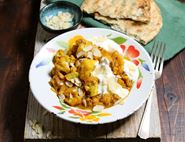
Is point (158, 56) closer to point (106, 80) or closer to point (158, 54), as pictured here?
point (158, 54)

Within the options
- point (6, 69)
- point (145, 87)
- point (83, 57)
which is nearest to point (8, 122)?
point (6, 69)

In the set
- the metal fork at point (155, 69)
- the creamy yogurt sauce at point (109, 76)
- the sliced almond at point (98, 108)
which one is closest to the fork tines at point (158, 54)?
the metal fork at point (155, 69)

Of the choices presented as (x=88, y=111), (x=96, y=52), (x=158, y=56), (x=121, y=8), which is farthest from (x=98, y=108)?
(x=121, y=8)

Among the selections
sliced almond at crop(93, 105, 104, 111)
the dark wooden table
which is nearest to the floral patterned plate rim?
sliced almond at crop(93, 105, 104, 111)

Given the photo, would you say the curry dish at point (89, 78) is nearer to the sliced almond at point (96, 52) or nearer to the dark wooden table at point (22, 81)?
the sliced almond at point (96, 52)

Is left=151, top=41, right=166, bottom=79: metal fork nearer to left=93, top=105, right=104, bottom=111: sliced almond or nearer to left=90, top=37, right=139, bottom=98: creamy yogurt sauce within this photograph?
left=90, top=37, right=139, bottom=98: creamy yogurt sauce

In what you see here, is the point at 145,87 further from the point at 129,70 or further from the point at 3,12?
the point at 3,12

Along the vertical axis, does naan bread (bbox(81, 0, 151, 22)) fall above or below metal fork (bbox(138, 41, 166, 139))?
above
